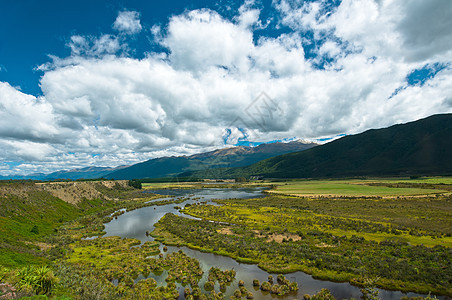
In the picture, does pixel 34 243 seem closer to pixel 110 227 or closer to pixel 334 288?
pixel 110 227

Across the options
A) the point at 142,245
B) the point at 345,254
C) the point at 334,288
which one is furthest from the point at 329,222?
the point at 142,245

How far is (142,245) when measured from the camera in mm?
41844

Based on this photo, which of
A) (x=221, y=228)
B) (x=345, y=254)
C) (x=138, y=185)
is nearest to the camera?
(x=345, y=254)

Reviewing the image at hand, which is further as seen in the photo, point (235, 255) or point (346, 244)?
point (346, 244)

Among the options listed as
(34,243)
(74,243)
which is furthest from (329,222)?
(34,243)

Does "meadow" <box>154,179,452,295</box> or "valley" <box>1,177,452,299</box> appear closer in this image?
"valley" <box>1,177,452,299</box>

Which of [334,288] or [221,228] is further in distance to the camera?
[221,228]

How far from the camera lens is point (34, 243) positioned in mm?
38000

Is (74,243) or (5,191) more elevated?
(5,191)

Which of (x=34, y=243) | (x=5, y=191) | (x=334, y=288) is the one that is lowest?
(x=334, y=288)

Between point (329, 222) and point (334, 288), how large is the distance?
31141 millimetres

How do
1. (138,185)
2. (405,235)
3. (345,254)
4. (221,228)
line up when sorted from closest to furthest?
(345,254) → (405,235) → (221,228) → (138,185)

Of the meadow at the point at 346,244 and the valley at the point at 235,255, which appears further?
the meadow at the point at 346,244

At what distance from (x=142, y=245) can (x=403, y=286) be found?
40951mm
